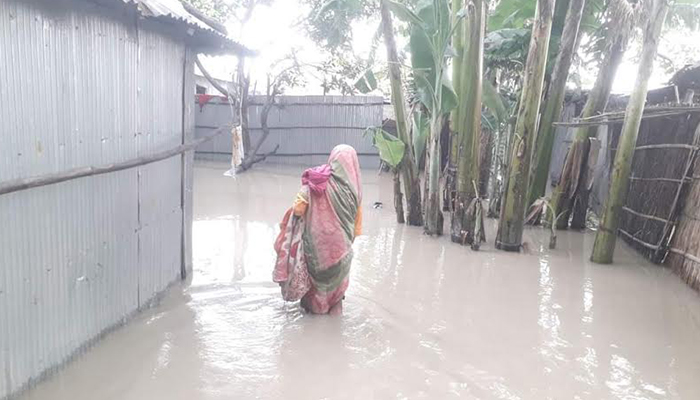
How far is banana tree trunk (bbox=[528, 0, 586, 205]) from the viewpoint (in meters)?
6.88

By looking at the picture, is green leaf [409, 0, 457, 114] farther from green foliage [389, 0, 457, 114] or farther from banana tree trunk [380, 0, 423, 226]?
banana tree trunk [380, 0, 423, 226]

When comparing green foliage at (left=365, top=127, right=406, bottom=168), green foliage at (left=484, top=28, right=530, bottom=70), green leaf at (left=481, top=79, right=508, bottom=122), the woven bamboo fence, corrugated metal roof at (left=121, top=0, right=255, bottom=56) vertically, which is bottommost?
the woven bamboo fence

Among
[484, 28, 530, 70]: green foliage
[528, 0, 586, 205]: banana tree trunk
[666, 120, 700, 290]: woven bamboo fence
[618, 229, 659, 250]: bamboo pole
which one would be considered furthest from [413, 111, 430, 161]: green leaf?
[666, 120, 700, 290]: woven bamboo fence

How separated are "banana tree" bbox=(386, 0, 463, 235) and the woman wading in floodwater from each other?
2797 millimetres

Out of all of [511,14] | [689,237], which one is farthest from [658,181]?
[511,14]

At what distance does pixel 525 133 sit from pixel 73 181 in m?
5.21

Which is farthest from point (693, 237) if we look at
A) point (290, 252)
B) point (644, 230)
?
point (290, 252)

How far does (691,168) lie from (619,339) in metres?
2.77

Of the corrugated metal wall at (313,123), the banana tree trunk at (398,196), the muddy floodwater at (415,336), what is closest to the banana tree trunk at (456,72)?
the banana tree trunk at (398,196)

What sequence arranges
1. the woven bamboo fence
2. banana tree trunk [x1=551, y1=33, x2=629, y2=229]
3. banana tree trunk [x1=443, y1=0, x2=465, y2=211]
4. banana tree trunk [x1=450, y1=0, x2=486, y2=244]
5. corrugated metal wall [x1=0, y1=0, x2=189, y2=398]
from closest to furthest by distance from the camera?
1. corrugated metal wall [x1=0, y1=0, x2=189, y2=398]
2. the woven bamboo fence
3. banana tree trunk [x1=450, y1=0, x2=486, y2=244]
4. banana tree trunk [x1=443, y1=0, x2=465, y2=211]
5. banana tree trunk [x1=551, y1=33, x2=629, y2=229]

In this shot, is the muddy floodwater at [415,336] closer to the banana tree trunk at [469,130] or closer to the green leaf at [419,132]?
the banana tree trunk at [469,130]

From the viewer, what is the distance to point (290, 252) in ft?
14.3

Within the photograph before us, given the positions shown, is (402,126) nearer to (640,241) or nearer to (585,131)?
(585,131)

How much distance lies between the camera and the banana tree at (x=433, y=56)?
6469 mm
